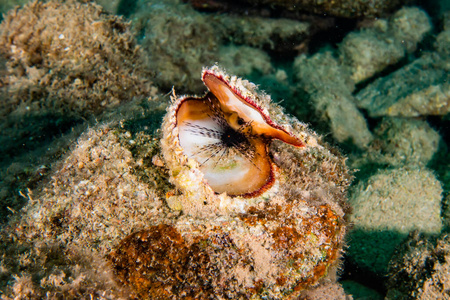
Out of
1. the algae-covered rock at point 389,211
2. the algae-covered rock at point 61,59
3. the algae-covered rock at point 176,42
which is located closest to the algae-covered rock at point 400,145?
the algae-covered rock at point 389,211

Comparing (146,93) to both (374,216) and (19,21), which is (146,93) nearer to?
(19,21)

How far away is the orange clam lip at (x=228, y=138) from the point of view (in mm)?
2174

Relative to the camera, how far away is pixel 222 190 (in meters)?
2.16

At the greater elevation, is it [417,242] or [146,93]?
[417,242]

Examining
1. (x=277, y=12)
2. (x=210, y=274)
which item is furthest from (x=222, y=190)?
(x=277, y=12)

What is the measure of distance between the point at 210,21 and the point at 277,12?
184 cm

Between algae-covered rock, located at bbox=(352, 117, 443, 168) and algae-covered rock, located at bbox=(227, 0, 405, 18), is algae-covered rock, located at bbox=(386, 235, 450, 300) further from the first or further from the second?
algae-covered rock, located at bbox=(227, 0, 405, 18)

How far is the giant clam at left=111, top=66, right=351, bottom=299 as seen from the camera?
2.01 m

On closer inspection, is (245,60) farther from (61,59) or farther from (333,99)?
(61,59)

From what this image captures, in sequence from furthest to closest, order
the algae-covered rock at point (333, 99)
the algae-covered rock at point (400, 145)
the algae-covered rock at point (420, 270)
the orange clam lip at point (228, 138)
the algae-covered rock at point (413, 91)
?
the algae-covered rock at point (413, 91)
the algae-covered rock at point (333, 99)
the algae-covered rock at point (400, 145)
the algae-covered rock at point (420, 270)
the orange clam lip at point (228, 138)

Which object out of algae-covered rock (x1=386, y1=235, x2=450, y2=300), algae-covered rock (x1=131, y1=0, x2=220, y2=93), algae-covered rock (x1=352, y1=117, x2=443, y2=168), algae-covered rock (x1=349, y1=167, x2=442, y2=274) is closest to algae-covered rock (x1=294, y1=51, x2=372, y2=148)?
algae-covered rock (x1=352, y1=117, x2=443, y2=168)

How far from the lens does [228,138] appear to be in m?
2.45

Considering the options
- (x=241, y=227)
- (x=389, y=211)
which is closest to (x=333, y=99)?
(x=389, y=211)

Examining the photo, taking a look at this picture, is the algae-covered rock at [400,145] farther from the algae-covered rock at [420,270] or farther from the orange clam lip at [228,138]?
the orange clam lip at [228,138]
